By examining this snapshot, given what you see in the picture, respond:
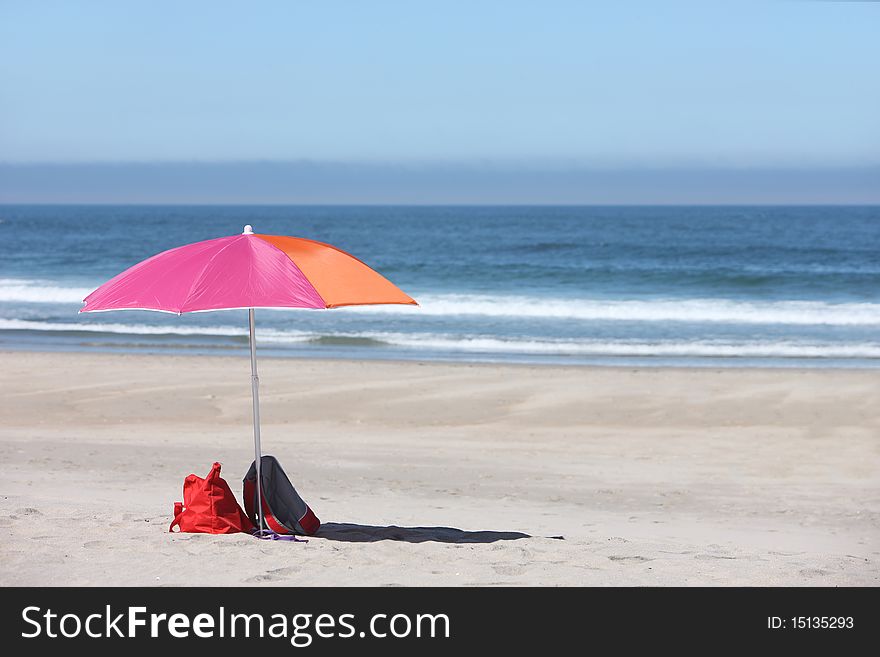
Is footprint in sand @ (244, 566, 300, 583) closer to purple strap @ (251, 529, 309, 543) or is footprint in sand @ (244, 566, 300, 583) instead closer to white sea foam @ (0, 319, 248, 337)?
purple strap @ (251, 529, 309, 543)

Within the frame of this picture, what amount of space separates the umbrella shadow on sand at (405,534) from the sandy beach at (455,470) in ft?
0.10

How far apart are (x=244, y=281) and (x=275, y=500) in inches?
65.6

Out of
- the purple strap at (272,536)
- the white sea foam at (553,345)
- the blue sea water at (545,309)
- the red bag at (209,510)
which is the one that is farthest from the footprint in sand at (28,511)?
the white sea foam at (553,345)

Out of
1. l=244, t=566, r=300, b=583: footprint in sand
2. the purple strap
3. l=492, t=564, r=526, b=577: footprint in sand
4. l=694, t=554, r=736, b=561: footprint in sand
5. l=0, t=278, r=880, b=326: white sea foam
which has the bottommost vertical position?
l=694, t=554, r=736, b=561: footprint in sand

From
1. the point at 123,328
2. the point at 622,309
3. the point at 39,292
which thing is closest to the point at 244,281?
the point at 123,328

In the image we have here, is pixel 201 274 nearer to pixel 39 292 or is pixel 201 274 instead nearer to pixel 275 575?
pixel 275 575

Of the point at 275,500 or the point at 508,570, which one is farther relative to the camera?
the point at 275,500

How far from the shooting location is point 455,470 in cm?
959

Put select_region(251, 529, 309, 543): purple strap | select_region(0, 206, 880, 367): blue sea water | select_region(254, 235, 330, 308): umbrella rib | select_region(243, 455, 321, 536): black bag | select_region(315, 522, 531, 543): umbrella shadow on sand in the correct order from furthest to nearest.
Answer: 1. select_region(0, 206, 880, 367): blue sea water
2. select_region(315, 522, 531, 543): umbrella shadow on sand
3. select_region(243, 455, 321, 536): black bag
4. select_region(251, 529, 309, 543): purple strap
5. select_region(254, 235, 330, 308): umbrella rib

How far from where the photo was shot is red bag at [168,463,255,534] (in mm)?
6465

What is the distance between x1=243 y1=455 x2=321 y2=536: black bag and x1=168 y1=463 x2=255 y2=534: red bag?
0.13 m

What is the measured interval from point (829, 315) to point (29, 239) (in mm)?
49254

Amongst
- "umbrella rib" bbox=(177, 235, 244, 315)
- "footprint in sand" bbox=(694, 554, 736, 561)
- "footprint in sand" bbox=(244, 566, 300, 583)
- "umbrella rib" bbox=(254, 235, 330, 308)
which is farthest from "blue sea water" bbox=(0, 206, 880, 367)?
"footprint in sand" bbox=(244, 566, 300, 583)
